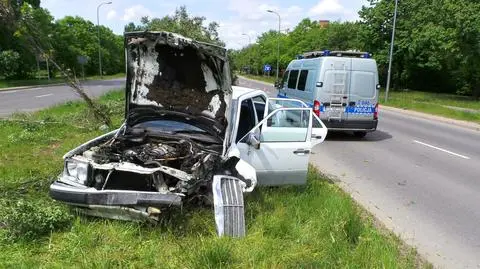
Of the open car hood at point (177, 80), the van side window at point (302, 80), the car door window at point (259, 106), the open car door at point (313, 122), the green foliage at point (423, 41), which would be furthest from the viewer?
the green foliage at point (423, 41)

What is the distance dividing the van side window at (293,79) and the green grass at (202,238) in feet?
30.1

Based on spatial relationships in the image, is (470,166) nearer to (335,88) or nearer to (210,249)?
(335,88)

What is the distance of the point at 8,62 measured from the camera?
39.4m

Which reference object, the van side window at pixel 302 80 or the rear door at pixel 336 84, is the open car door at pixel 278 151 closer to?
the rear door at pixel 336 84

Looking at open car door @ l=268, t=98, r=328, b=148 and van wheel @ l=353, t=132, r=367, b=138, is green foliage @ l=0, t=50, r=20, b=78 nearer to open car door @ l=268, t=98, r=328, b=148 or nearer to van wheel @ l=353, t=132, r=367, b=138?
van wheel @ l=353, t=132, r=367, b=138

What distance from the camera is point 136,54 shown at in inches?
242

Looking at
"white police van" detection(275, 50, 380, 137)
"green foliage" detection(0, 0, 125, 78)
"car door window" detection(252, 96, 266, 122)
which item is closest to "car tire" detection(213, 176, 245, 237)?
"car door window" detection(252, 96, 266, 122)

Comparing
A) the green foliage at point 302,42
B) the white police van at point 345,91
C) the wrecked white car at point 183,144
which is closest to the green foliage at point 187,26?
the green foliage at point 302,42

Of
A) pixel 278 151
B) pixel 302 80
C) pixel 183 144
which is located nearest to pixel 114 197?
pixel 183 144

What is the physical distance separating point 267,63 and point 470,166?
74.1 m

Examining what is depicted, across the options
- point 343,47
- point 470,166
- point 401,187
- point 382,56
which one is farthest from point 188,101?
point 343,47

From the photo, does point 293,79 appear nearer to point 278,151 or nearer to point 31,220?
point 278,151

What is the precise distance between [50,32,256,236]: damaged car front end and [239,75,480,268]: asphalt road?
228 cm

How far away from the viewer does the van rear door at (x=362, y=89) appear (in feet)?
42.4
